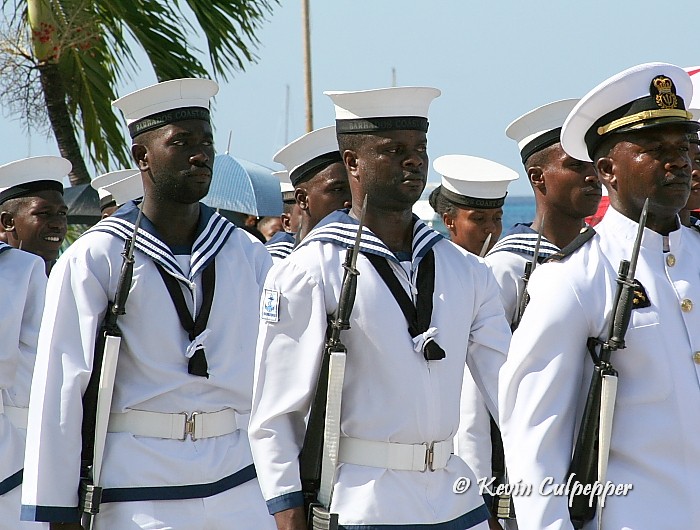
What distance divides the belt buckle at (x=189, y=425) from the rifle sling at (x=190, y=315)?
16cm

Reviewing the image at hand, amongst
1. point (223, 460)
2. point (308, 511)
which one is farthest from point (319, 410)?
point (223, 460)

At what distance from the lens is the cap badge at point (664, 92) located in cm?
431

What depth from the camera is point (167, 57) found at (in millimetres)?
13961

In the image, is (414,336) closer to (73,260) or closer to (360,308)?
(360,308)

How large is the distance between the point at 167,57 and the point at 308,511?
9.71m

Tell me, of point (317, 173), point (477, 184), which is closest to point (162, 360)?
point (317, 173)

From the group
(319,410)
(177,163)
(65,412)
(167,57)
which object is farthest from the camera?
(167,57)

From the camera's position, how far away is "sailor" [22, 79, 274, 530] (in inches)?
209

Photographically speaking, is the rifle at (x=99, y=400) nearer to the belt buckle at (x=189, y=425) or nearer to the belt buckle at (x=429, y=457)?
the belt buckle at (x=189, y=425)

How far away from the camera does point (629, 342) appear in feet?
13.7

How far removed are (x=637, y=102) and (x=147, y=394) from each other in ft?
6.94

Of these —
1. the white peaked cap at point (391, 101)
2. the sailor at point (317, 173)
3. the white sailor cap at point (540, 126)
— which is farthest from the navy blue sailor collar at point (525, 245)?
the white peaked cap at point (391, 101)

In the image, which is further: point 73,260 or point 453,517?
point 73,260

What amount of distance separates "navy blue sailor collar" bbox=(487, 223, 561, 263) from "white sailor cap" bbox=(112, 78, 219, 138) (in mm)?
1525
